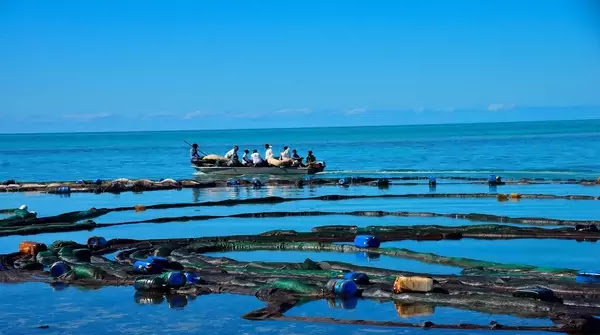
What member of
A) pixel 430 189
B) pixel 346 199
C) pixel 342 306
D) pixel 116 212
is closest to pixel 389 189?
pixel 430 189

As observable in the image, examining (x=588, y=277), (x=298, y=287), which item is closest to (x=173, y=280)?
(x=298, y=287)

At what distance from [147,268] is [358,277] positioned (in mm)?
3754

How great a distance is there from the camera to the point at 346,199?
3102 cm

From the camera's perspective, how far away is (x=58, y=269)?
618 inches

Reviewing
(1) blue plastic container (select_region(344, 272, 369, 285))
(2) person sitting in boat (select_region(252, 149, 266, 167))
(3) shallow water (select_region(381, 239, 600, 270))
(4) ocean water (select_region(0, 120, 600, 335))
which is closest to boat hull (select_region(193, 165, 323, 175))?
(2) person sitting in boat (select_region(252, 149, 266, 167))

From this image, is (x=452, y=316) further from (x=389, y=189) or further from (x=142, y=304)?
(x=389, y=189)

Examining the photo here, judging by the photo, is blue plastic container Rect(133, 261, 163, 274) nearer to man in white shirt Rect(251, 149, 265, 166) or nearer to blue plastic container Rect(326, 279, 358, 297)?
blue plastic container Rect(326, 279, 358, 297)

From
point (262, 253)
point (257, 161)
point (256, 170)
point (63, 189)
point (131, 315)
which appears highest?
point (257, 161)

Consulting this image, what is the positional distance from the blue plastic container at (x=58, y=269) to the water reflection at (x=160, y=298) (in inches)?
82.0

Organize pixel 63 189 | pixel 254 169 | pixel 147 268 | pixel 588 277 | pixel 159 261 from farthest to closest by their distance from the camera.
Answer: pixel 254 169 → pixel 63 189 → pixel 159 261 → pixel 147 268 → pixel 588 277

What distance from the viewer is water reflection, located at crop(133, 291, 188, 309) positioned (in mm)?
13352

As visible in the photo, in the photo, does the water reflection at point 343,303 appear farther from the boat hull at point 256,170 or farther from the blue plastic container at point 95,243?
the boat hull at point 256,170

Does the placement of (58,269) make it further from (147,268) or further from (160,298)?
(160,298)

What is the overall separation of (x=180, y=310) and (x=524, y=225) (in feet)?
38.0
